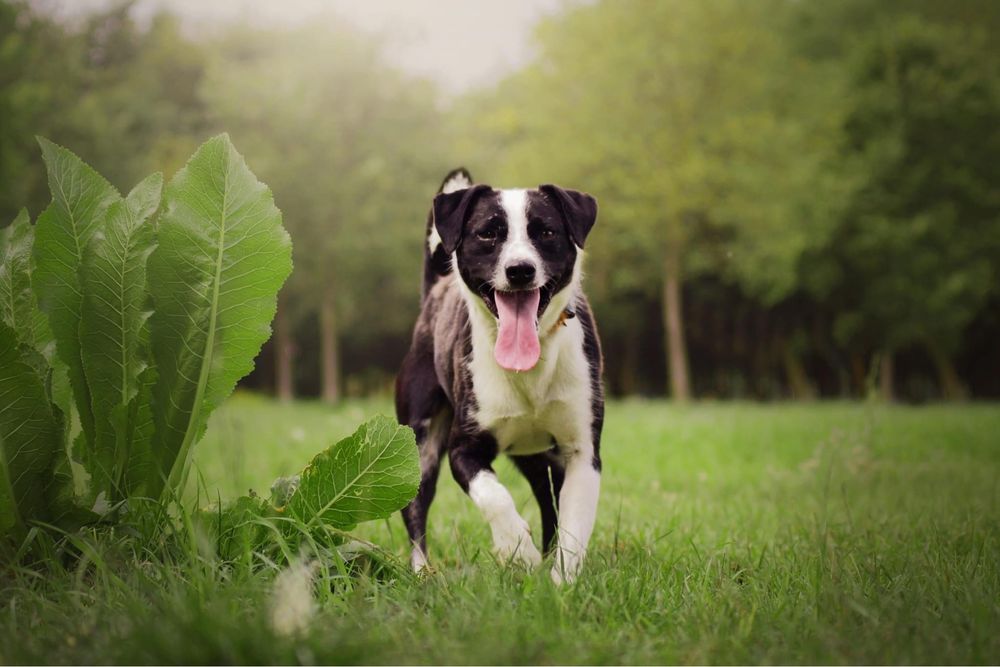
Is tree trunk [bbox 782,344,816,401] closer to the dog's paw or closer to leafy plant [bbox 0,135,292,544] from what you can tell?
the dog's paw

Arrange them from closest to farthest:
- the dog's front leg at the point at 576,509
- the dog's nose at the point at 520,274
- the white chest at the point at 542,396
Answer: the dog's front leg at the point at 576,509
the dog's nose at the point at 520,274
the white chest at the point at 542,396

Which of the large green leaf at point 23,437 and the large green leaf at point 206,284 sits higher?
the large green leaf at point 206,284

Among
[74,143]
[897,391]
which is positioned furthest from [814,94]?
[74,143]

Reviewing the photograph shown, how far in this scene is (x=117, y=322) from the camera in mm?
2754

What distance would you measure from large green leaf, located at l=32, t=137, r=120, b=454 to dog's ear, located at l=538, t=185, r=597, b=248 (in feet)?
5.00

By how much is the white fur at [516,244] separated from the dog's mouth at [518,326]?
Result: 2.6 inches

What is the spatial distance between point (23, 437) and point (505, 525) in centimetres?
151

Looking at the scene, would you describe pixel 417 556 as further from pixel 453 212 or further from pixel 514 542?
pixel 453 212

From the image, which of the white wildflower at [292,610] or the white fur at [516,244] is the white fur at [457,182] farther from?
the white wildflower at [292,610]

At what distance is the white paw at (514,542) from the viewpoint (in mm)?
2969

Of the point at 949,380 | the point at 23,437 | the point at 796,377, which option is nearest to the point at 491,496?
the point at 23,437

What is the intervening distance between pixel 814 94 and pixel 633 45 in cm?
440

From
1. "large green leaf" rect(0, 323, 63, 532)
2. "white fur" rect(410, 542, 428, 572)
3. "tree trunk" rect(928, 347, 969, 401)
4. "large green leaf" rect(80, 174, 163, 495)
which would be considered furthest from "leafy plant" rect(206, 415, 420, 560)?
"tree trunk" rect(928, 347, 969, 401)

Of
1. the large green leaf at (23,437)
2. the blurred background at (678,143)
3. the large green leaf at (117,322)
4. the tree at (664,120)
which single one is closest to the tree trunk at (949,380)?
the blurred background at (678,143)
